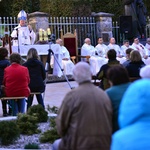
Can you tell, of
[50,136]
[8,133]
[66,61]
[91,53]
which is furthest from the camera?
[91,53]

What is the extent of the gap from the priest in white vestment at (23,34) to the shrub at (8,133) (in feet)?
36.6

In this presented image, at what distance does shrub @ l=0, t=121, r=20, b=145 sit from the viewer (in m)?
8.02

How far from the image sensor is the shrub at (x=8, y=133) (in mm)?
8016

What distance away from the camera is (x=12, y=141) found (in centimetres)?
817

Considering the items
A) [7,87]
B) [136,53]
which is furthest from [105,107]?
[7,87]

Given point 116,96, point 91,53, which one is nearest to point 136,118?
point 116,96

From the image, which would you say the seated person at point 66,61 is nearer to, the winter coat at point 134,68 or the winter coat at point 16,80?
the winter coat at point 16,80

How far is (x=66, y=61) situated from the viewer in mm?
20266

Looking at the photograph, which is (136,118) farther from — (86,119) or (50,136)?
(50,136)

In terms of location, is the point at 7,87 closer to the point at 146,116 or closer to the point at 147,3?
the point at 146,116

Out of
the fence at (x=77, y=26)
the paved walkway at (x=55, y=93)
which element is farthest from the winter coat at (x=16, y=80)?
the fence at (x=77, y=26)

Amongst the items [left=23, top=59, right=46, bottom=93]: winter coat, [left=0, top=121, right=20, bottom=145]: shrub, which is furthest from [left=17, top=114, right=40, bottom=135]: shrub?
[left=23, top=59, right=46, bottom=93]: winter coat

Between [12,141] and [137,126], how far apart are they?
4.06 m

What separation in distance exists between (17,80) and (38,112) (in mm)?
1394
